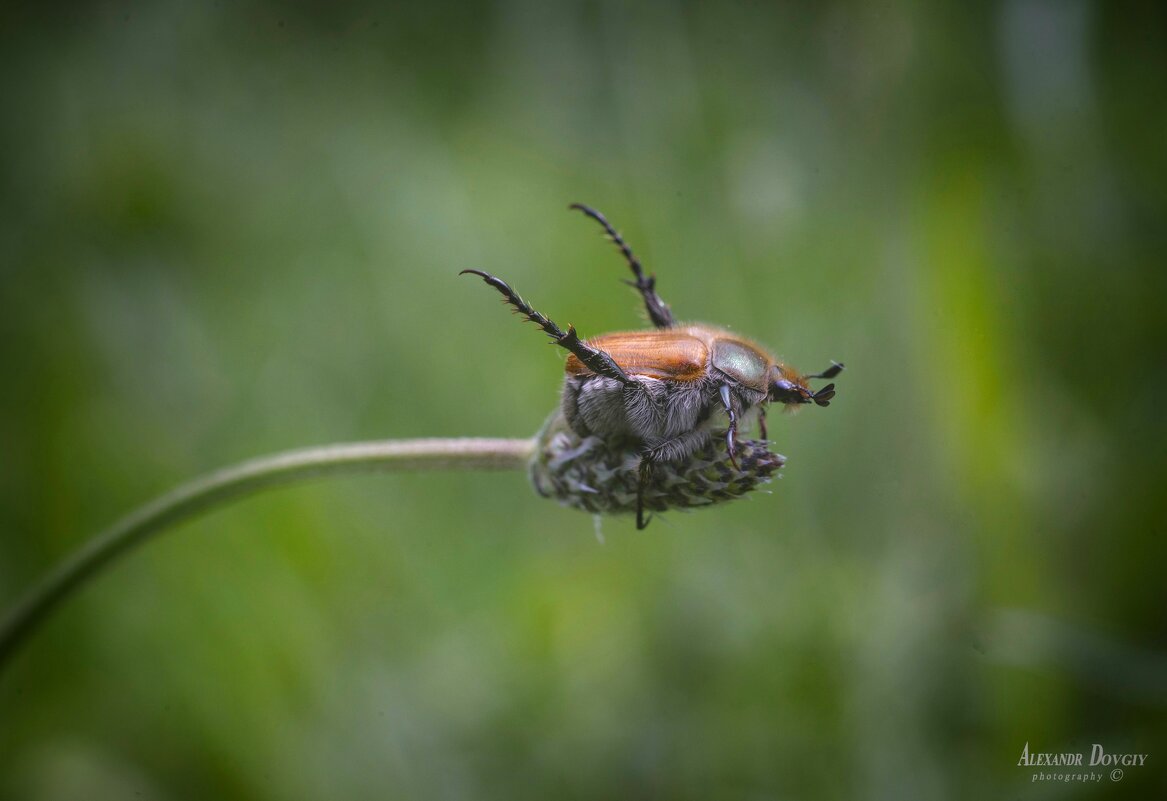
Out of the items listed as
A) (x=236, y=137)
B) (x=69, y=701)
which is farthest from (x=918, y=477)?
(x=236, y=137)

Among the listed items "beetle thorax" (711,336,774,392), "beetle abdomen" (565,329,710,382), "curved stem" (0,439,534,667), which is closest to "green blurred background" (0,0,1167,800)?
"curved stem" (0,439,534,667)

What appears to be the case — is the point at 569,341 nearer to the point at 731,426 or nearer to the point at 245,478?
the point at 731,426

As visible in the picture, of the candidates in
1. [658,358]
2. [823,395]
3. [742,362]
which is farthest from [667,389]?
[823,395]

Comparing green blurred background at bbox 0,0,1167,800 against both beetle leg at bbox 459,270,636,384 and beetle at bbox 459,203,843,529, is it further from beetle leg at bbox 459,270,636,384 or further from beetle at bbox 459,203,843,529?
beetle leg at bbox 459,270,636,384

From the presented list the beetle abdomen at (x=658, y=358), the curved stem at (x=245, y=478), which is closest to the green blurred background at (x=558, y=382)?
the curved stem at (x=245, y=478)

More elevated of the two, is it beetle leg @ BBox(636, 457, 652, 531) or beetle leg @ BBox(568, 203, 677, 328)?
beetle leg @ BBox(568, 203, 677, 328)

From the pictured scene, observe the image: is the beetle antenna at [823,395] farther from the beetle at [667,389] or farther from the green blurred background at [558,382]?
the green blurred background at [558,382]
